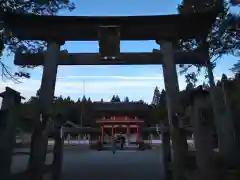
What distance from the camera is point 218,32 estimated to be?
331 inches

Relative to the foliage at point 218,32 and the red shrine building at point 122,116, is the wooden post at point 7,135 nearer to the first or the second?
the foliage at point 218,32

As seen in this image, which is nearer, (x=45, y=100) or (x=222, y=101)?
(x=222, y=101)

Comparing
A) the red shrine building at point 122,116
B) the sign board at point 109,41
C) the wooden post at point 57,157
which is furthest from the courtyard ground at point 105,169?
the red shrine building at point 122,116

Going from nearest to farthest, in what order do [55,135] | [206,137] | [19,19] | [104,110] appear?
[206,137]
[55,135]
[19,19]
[104,110]

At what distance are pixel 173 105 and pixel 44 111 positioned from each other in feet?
7.94

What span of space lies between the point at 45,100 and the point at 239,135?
3.54m

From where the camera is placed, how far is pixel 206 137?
3.10 metres

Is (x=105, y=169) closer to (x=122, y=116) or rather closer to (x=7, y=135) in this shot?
(x=7, y=135)

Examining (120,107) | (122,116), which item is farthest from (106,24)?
(120,107)

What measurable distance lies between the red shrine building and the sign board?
22.0 metres

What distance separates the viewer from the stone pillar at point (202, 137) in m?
2.97

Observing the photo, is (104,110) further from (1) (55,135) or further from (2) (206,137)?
(2) (206,137)

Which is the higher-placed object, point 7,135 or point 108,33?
point 108,33

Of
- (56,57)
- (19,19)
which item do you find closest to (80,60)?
(56,57)
